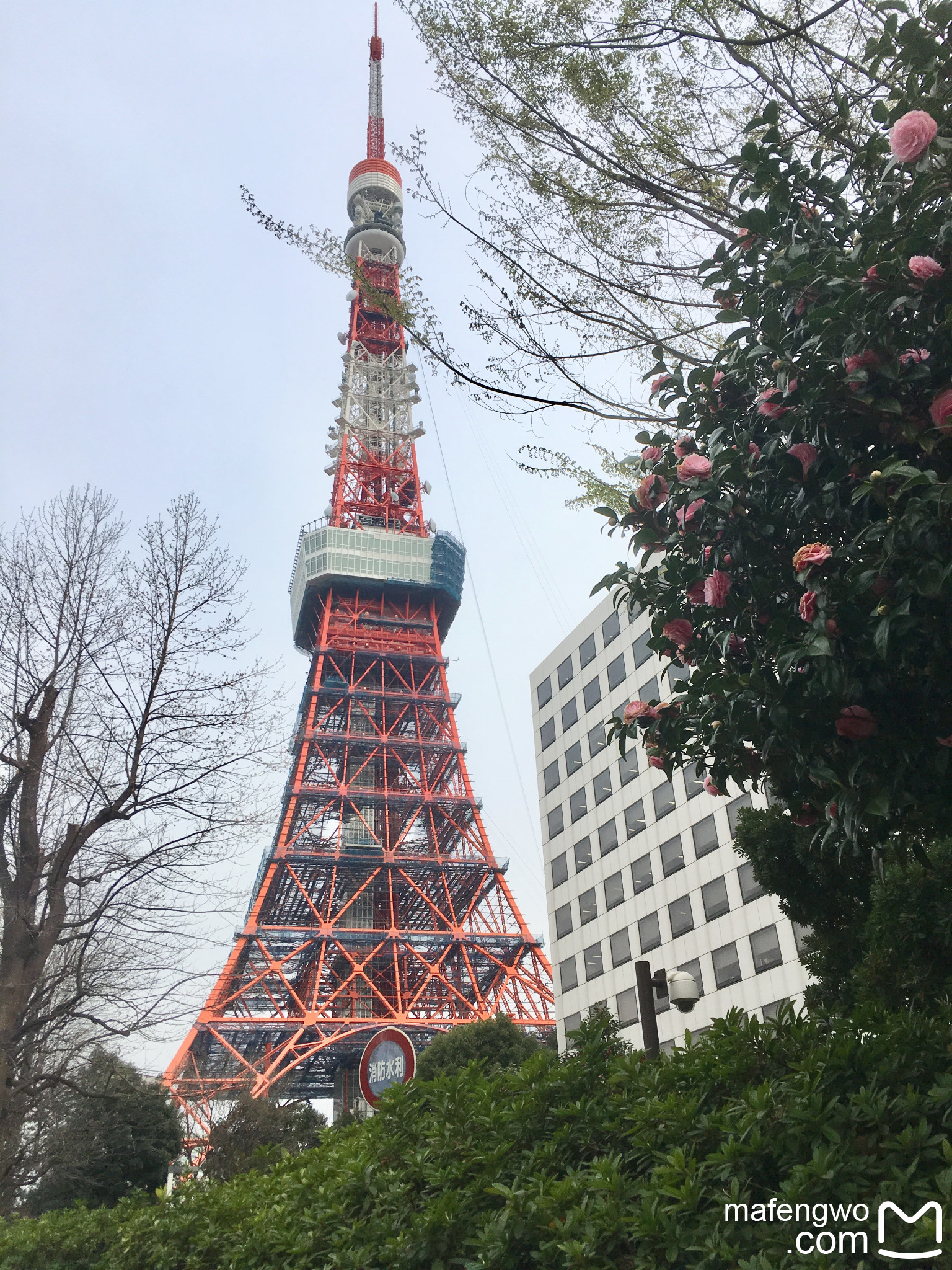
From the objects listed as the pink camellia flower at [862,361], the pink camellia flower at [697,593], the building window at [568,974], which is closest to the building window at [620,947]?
the building window at [568,974]

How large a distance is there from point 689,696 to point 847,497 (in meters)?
1.37

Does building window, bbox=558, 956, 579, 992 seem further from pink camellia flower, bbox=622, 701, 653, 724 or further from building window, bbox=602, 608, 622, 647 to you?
pink camellia flower, bbox=622, 701, 653, 724

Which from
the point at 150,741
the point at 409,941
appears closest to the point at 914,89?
the point at 150,741

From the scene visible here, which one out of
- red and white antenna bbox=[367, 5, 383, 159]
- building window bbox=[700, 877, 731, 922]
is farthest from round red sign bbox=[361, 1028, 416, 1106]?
red and white antenna bbox=[367, 5, 383, 159]

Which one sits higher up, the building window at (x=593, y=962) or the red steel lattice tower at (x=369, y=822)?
the red steel lattice tower at (x=369, y=822)

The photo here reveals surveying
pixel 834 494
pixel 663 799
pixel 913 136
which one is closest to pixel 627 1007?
pixel 663 799

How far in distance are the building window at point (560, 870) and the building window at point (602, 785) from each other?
3210 mm

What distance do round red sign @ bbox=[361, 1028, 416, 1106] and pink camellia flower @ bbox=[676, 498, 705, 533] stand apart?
4679 millimetres

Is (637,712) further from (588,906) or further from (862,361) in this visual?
(588,906)

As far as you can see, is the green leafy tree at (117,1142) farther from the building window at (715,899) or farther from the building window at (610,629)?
the building window at (610,629)

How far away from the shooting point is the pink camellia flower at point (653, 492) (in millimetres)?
6012

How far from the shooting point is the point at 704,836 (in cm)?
2991

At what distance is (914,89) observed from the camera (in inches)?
183

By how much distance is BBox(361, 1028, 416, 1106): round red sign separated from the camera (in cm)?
771
